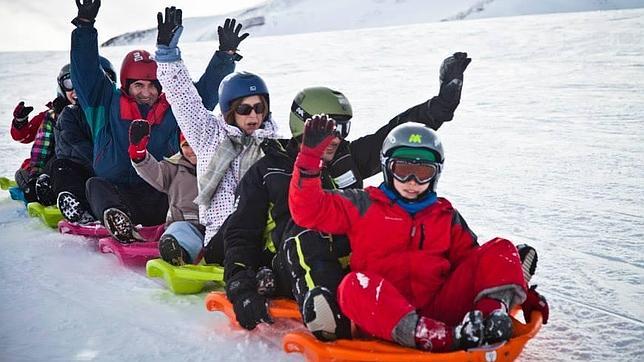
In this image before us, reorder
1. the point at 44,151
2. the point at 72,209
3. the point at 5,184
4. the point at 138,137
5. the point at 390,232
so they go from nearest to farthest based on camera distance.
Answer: the point at 390,232 → the point at 138,137 → the point at 72,209 → the point at 44,151 → the point at 5,184

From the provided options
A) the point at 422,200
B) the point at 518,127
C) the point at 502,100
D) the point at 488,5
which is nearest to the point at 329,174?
the point at 422,200

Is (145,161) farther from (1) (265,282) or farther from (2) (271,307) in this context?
(2) (271,307)

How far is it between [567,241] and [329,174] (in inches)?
73.4

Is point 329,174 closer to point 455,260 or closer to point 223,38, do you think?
point 455,260

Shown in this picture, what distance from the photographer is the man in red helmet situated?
187 inches

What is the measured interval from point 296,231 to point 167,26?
1652 millimetres

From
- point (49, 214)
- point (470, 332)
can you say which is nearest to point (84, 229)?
point (49, 214)

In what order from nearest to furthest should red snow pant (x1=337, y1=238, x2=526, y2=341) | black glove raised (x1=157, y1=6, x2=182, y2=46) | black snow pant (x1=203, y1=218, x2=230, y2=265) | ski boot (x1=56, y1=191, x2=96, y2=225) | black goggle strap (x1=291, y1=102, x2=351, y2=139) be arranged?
1. red snow pant (x1=337, y1=238, x2=526, y2=341)
2. black goggle strap (x1=291, y1=102, x2=351, y2=139)
3. black snow pant (x1=203, y1=218, x2=230, y2=265)
4. black glove raised (x1=157, y1=6, x2=182, y2=46)
5. ski boot (x1=56, y1=191, x2=96, y2=225)

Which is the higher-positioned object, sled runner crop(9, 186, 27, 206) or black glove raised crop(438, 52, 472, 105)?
black glove raised crop(438, 52, 472, 105)

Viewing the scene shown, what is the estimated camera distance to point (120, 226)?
439 centimetres

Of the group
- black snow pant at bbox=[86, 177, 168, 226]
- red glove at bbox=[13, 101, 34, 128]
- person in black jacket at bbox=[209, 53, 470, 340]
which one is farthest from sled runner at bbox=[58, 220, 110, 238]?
red glove at bbox=[13, 101, 34, 128]

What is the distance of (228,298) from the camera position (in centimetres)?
319

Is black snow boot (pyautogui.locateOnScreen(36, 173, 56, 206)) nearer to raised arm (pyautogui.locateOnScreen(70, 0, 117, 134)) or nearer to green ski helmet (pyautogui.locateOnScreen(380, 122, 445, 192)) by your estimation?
raised arm (pyautogui.locateOnScreen(70, 0, 117, 134))

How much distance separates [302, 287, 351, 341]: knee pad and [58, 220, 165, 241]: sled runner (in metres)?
Answer: 2.06
